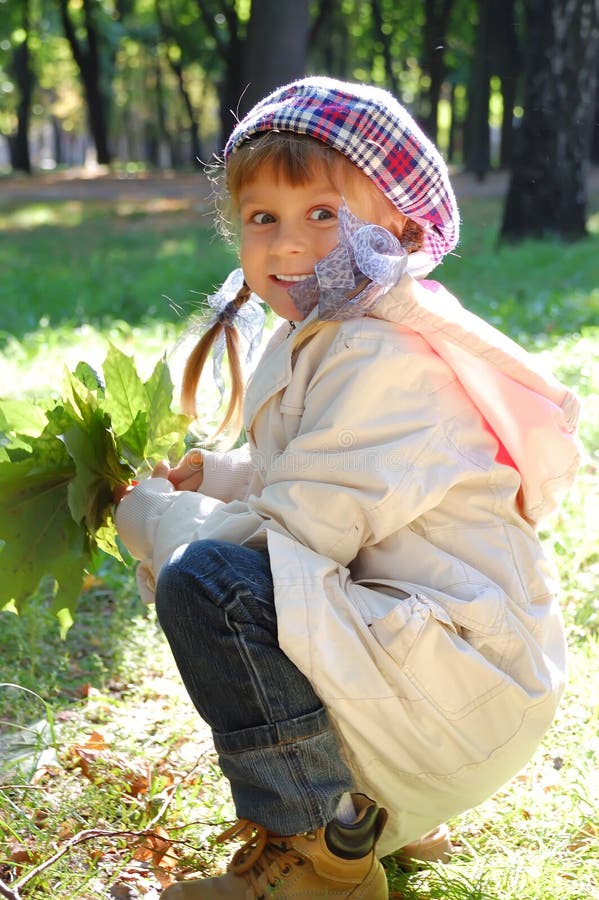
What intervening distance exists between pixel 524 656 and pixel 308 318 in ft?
2.41

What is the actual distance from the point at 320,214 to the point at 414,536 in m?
0.68

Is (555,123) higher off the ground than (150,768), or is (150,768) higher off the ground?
(150,768)

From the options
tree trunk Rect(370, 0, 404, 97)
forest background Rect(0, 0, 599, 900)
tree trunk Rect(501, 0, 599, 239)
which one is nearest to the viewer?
forest background Rect(0, 0, 599, 900)

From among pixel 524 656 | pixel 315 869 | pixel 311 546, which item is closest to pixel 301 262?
pixel 311 546

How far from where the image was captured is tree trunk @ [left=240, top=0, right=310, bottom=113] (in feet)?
37.6

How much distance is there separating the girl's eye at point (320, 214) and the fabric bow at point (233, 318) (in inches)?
15.8

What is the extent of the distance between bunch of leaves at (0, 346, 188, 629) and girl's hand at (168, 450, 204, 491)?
0.33ft

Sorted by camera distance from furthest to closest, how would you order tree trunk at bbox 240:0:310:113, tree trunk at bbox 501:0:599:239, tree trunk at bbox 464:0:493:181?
tree trunk at bbox 464:0:493:181 < tree trunk at bbox 240:0:310:113 < tree trunk at bbox 501:0:599:239

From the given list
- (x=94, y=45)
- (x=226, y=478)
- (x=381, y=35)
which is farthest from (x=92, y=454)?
(x=94, y=45)

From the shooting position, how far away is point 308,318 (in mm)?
2104

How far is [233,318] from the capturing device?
2.57 metres

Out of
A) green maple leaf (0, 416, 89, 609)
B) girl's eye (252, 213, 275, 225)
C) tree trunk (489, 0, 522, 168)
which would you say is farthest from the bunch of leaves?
tree trunk (489, 0, 522, 168)

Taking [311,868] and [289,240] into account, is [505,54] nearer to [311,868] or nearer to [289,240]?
[289,240]

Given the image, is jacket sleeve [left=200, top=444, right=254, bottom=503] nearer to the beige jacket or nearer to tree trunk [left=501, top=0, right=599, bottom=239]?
the beige jacket
